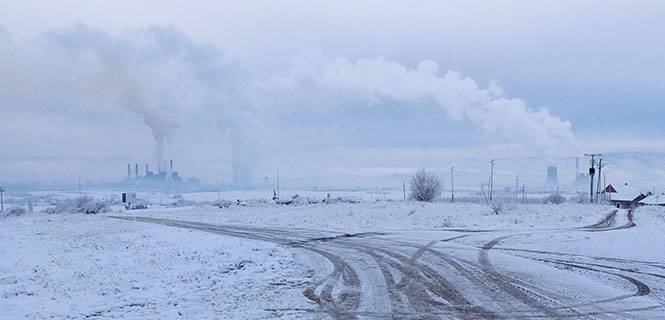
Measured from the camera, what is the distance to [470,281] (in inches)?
709

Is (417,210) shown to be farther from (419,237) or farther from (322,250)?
(322,250)

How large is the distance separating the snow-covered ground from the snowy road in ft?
0.17

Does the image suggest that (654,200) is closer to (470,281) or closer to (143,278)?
(470,281)

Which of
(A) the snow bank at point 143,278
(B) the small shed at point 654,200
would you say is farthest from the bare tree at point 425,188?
(A) the snow bank at point 143,278

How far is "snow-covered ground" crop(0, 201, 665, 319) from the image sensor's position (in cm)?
1402

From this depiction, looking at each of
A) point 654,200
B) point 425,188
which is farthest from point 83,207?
point 654,200

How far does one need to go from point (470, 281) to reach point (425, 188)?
7285cm

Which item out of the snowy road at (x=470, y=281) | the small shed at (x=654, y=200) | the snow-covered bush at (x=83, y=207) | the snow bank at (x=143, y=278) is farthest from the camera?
the small shed at (x=654, y=200)

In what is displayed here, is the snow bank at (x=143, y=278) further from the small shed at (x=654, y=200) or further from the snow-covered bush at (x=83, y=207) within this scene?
the small shed at (x=654, y=200)

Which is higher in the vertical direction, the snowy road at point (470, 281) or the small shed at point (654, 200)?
the snowy road at point (470, 281)

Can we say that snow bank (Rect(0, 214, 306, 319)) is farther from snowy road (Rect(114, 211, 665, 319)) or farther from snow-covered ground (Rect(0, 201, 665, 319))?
snowy road (Rect(114, 211, 665, 319))

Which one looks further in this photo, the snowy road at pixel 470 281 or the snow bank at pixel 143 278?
the snow bank at pixel 143 278

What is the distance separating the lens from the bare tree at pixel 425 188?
90188 millimetres

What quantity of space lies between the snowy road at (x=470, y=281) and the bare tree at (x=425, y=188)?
58.5m
